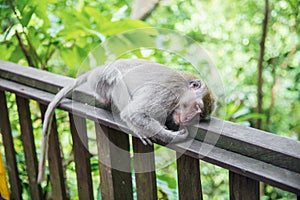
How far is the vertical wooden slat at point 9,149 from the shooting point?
5.19ft

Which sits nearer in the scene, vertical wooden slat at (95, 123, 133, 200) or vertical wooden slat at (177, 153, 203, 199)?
vertical wooden slat at (177, 153, 203, 199)

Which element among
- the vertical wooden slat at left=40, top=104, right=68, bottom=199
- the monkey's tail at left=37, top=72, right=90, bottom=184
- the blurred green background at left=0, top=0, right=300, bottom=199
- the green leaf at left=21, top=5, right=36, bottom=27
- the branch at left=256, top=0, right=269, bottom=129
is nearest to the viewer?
the monkey's tail at left=37, top=72, right=90, bottom=184

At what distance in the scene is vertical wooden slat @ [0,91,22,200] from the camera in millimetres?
1582

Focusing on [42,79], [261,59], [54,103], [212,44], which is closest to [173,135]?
[54,103]

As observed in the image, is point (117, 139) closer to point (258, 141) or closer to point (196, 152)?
point (196, 152)

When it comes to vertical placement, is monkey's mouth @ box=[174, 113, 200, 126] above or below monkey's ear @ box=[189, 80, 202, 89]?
below

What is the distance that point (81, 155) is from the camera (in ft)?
4.42

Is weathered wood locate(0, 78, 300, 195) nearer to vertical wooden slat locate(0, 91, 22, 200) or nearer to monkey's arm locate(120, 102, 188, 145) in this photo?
monkey's arm locate(120, 102, 188, 145)

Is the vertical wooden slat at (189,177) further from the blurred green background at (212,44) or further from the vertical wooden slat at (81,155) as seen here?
the blurred green background at (212,44)

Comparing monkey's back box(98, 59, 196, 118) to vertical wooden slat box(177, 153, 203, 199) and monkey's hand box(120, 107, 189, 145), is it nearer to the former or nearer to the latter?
monkey's hand box(120, 107, 189, 145)

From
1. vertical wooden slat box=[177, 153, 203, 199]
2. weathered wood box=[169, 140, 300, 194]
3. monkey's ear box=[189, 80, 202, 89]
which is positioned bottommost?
vertical wooden slat box=[177, 153, 203, 199]

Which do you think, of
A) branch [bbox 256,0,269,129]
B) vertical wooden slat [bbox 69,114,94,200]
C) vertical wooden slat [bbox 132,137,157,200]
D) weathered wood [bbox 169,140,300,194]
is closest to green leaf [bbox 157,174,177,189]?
vertical wooden slat [bbox 69,114,94,200]

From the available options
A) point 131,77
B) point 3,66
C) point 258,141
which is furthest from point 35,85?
point 258,141

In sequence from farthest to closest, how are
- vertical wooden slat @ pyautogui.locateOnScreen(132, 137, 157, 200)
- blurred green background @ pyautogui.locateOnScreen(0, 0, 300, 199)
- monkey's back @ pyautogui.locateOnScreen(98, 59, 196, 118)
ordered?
blurred green background @ pyautogui.locateOnScreen(0, 0, 300, 199)
vertical wooden slat @ pyautogui.locateOnScreen(132, 137, 157, 200)
monkey's back @ pyautogui.locateOnScreen(98, 59, 196, 118)
